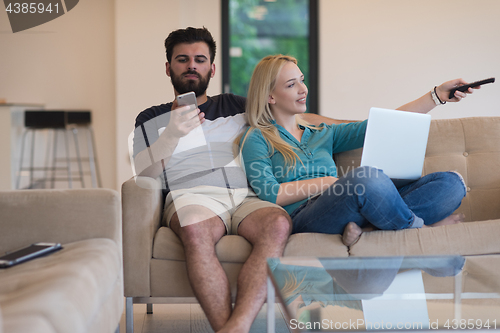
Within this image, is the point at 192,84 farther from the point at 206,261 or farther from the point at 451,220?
the point at 451,220

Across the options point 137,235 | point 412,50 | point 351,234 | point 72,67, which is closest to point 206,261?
point 137,235

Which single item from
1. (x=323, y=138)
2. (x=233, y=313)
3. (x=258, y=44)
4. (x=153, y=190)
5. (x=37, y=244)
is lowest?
(x=233, y=313)

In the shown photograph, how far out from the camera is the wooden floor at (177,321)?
1.85m

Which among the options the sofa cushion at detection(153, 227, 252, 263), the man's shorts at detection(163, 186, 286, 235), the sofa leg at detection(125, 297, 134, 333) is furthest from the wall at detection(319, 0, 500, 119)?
the sofa leg at detection(125, 297, 134, 333)

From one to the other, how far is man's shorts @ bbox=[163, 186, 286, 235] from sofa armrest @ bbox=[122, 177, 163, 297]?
11 centimetres

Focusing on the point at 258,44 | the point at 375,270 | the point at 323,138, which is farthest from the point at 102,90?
the point at 375,270

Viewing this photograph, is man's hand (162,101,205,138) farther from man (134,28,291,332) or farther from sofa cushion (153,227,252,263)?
sofa cushion (153,227,252,263)

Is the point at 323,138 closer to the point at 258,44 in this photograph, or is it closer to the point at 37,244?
the point at 37,244

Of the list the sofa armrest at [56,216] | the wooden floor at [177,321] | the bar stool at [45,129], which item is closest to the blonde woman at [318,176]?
the wooden floor at [177,321]

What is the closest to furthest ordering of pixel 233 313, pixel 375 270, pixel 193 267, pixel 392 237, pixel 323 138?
pixel 375 270 → pixel 233 313 → pixel 193 267 → pixel 392 237 → pixel 323 138

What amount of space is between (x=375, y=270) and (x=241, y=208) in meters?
0.69

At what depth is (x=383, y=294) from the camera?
1146 mm

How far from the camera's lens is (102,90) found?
505 cm

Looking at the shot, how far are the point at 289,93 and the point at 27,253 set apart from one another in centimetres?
123
